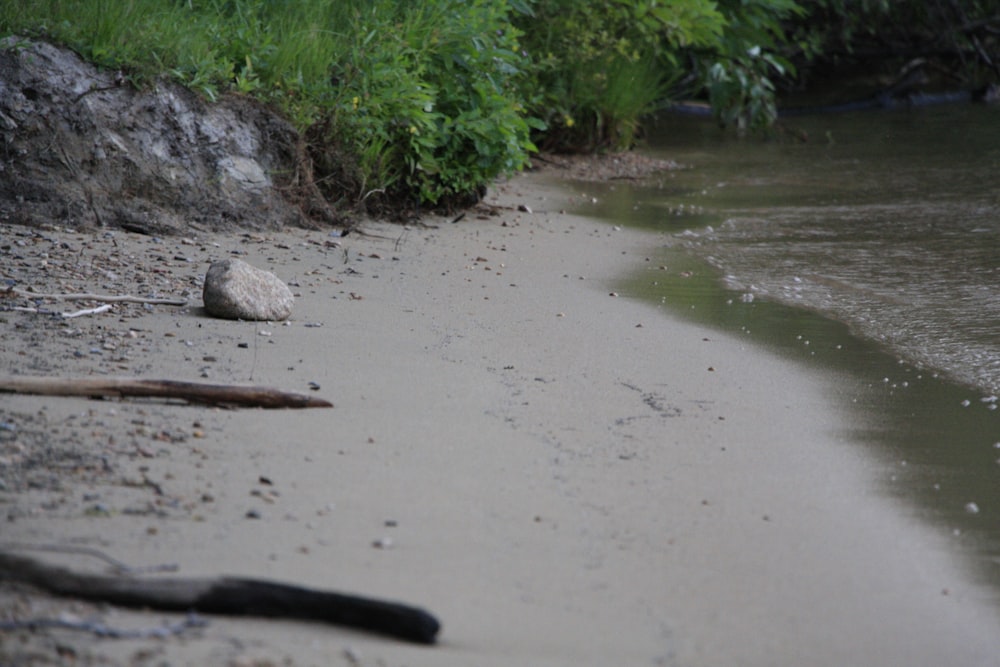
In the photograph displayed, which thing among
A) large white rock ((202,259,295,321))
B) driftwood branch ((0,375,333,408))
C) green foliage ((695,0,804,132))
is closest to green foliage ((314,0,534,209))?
large white rock ((202,259,295,321))

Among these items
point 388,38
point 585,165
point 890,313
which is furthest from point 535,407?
point 585,165

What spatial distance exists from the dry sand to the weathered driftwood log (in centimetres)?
3

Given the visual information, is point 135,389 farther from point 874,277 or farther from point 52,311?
point 874,277

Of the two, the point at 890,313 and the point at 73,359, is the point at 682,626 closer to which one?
the point at 73,359

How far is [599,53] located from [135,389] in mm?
6980

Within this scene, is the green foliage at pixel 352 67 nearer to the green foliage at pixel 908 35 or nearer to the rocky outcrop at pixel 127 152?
the rocky outcrop at pixel 127 152

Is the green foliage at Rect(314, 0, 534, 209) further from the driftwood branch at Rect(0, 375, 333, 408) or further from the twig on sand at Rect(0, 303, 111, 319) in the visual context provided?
the driftwood branch at Rect(0, 375, 333, 408)

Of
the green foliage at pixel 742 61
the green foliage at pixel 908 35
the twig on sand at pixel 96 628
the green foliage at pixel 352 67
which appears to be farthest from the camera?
the green foliage at pixel 908 35

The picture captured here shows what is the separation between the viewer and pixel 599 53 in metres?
9.29

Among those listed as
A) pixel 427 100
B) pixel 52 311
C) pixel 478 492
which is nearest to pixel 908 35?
pixel 427 100

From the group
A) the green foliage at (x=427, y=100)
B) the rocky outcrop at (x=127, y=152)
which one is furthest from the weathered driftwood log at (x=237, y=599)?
the green foliage at (x=427, y=100)

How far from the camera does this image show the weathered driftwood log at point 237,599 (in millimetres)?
2080

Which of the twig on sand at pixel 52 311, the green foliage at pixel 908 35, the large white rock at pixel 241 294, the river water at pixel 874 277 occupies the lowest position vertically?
the twig on sand at pixel 52 311

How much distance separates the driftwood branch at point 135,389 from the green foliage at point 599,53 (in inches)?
241
